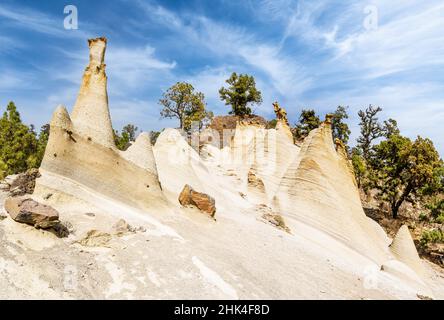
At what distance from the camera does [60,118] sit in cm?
870

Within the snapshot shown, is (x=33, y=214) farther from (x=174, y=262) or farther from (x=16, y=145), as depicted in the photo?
(x=16, y=145)

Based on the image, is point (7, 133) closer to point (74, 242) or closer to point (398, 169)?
point (74, 242)

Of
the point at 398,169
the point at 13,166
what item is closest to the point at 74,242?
the point at 13,166

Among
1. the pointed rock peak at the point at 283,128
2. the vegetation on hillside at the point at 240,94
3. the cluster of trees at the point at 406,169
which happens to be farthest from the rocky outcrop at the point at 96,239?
the vegetation on hillside at the point at 240,94

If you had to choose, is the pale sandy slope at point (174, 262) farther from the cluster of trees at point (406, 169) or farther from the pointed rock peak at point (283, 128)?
the cluster of trees at point (406, 169)

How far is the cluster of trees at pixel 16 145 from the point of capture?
21859mm

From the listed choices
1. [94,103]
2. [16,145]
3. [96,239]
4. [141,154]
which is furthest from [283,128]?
[16,145]

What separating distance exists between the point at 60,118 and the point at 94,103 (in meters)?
1.35

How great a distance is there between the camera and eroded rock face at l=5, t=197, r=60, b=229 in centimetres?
643
